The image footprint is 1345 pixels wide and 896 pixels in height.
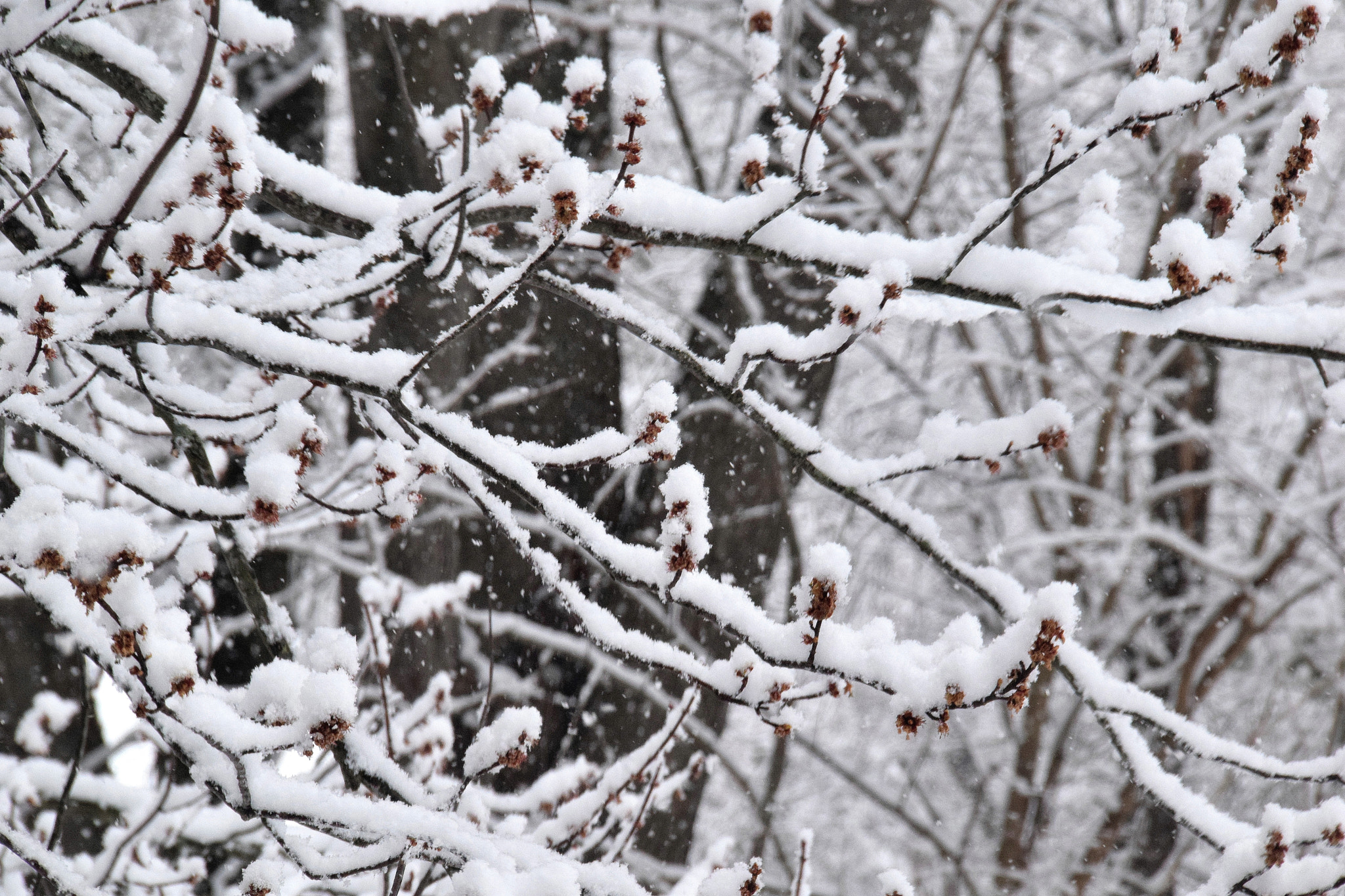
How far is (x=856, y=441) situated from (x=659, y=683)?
2.82 m

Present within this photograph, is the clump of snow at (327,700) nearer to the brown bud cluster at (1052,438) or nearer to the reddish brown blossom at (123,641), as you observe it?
the reddish brown blossom at (123,641)

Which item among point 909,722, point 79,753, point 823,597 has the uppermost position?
point 823,597

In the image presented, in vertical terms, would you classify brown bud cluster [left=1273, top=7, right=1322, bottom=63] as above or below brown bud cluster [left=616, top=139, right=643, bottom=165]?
above

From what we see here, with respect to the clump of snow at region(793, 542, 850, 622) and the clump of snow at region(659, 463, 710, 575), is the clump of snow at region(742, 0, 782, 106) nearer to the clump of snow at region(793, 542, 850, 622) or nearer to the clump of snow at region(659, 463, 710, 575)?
the clump of snow at region(659, 463, 710, 575)

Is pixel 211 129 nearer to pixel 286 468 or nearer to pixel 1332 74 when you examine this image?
pixel 286 468

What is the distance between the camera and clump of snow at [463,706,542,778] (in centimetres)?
151

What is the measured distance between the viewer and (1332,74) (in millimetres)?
6027

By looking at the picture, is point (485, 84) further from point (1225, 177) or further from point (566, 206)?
→ point (1225, 177)

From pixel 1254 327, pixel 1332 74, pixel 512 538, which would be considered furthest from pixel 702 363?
pixel 1332 74

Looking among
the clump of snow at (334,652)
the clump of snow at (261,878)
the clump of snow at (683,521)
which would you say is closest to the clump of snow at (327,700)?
the clump of snow at (334,652)

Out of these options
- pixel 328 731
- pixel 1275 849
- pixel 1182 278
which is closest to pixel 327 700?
pixel 328 731

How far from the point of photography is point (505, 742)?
1.51 meters

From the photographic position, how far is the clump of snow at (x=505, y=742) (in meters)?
1.51

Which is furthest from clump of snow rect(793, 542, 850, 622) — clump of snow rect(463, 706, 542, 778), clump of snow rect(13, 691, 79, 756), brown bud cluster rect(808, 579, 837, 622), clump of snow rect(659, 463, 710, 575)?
clump of snow rect(13, 691, 79, 756)
